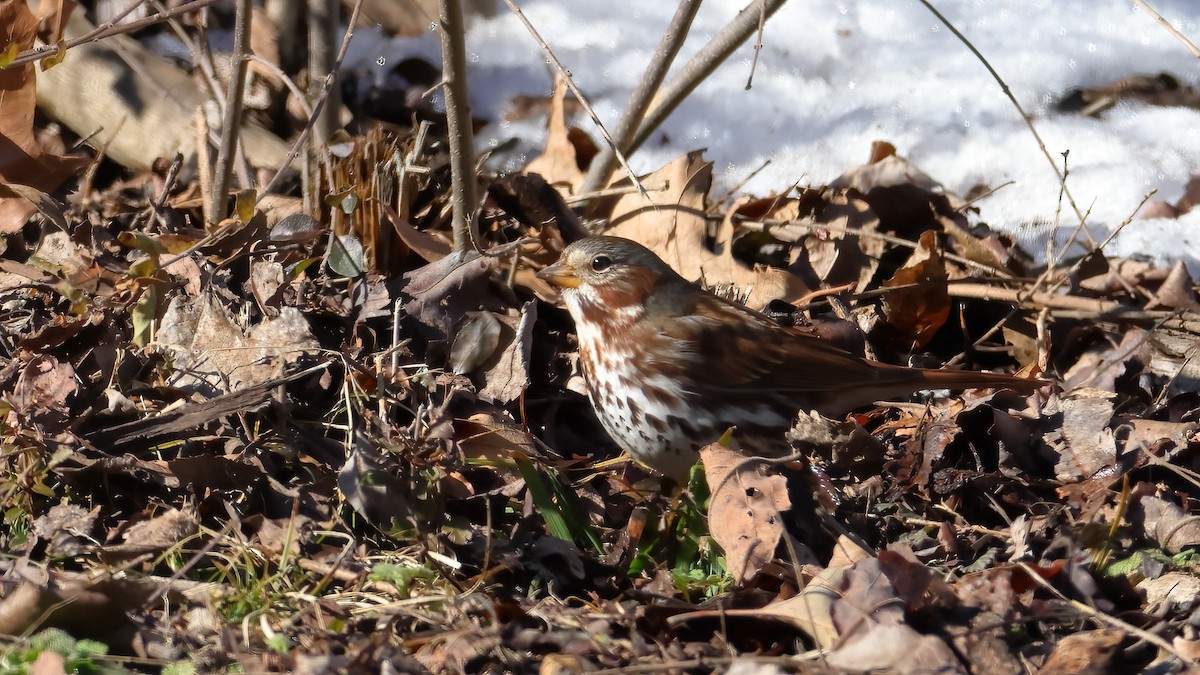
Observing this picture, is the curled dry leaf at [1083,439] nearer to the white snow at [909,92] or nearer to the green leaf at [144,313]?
the white snow at [909,92]

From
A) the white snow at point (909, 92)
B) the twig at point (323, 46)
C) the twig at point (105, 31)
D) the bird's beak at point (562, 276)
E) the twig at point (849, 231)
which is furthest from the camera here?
the white snow at point (909, 92)

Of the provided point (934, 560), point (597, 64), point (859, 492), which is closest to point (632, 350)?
point (859, 492)

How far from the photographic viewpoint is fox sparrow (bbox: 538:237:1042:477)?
3531 mm

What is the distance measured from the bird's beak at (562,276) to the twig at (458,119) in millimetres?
290

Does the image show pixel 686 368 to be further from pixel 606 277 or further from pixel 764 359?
pixel 606 277

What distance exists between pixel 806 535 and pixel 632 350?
934 mm

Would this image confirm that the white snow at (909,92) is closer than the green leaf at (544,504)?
No

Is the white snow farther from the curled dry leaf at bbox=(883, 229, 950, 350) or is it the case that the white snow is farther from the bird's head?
the bird's head

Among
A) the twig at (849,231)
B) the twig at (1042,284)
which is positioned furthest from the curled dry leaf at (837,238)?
the twig at (1042,284)

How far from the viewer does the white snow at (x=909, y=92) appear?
5.21m

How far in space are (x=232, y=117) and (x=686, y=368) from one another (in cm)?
166

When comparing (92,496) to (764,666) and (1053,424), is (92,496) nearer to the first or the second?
(764,666)

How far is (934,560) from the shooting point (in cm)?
313

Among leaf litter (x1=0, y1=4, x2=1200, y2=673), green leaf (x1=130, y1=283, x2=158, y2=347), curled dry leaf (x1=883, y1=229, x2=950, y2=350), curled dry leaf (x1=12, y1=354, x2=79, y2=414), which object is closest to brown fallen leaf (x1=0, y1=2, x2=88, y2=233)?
leaf litter (x1=0, y1=4, x2=1200, y2=673)
